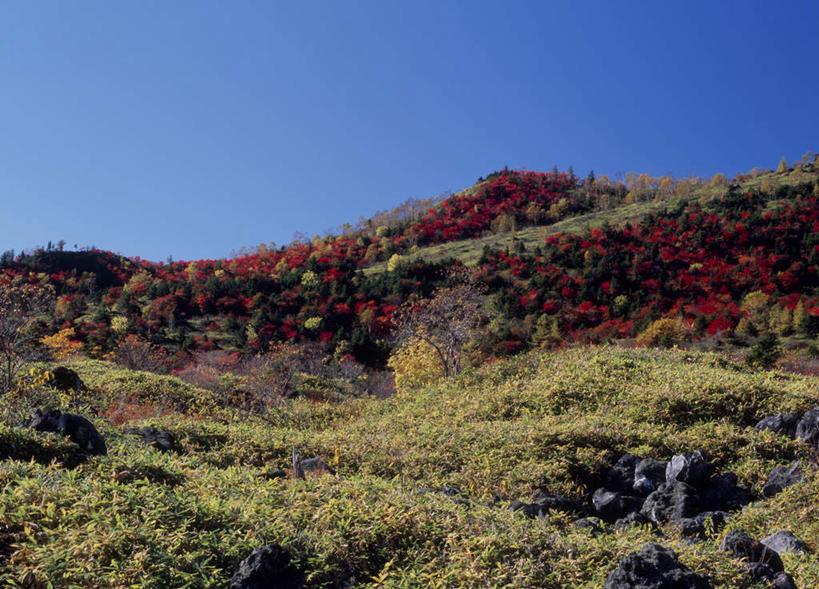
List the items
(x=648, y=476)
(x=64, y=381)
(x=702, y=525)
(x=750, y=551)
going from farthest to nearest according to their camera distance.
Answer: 1. (x=64, y=381)
2. (x=648, y=476)
3. (x=702, y=525)
4. (x=750, y=551)

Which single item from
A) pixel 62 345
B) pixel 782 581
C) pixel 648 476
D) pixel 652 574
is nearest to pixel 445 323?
pixel 648 476

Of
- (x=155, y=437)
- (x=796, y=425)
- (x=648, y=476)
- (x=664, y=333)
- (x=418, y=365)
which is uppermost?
(x=664, y=333)

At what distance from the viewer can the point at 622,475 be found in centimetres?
884

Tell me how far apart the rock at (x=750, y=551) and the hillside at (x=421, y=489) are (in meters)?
0.16

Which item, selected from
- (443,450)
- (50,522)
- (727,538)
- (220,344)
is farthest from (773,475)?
(220,344)

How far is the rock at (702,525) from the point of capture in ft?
21.9

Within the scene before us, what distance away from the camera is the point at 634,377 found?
14.0 m

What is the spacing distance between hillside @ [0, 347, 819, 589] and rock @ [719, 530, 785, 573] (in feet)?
0.54

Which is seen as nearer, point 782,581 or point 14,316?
point 782,581

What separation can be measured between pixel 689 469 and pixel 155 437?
9666 mm

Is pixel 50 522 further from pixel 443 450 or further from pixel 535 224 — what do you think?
pixel 535 224

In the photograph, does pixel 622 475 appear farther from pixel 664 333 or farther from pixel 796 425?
pixel 664 333

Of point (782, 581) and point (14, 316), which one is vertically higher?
point (14, 316)

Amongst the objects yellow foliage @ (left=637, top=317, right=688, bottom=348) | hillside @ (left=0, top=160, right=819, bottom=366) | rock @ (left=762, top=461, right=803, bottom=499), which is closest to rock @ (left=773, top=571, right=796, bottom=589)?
rock @ (left=762, top=461, right=803, bottom=499)
